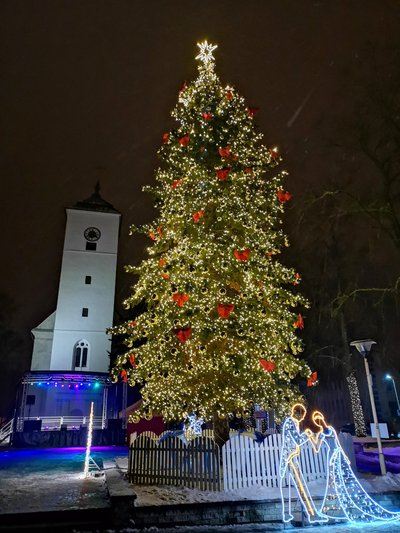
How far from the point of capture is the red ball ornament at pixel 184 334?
35.1ft

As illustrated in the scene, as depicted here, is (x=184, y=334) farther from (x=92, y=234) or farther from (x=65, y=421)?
(x=92, y=234)

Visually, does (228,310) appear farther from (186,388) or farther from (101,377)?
(101,377)

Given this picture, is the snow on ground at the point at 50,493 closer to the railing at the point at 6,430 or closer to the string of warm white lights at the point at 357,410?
the string of warm white lights at the point at 357,410

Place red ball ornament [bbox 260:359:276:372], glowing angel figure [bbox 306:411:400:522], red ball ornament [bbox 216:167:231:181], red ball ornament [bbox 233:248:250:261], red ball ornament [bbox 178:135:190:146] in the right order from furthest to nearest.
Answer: red ball ornament [bbox 178:135:190:146], red ball ornament [bbox 216:167:231:181], red ball ornament [bbox 233:248:250:261], red ball ornament [bbox 260:359:276:372], glowing angel figure [bbox 306:411:400:522]

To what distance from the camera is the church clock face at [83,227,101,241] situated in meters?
36.4

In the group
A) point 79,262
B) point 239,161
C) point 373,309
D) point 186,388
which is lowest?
point 186,388

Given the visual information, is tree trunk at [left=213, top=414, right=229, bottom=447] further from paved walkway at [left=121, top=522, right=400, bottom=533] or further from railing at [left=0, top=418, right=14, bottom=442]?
railing at [left=0, top=418, right=14, bottom=442]

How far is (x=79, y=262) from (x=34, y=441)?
16.7 m

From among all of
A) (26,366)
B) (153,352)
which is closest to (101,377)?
(153,352)

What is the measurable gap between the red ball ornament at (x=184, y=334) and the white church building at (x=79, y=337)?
17.3m

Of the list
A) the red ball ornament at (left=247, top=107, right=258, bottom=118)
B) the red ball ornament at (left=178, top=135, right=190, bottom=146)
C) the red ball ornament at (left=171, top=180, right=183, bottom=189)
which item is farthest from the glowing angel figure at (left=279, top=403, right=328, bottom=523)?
the red ball ornament at (left=247, top=107, right=258, bottom=118)

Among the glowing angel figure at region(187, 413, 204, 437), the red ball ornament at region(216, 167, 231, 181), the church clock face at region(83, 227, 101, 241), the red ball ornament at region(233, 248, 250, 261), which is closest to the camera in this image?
the red ball ornament at region(233, 248, 250, 261)

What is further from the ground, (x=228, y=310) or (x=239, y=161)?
(x=239, y=161)

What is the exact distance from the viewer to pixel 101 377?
28.0m
